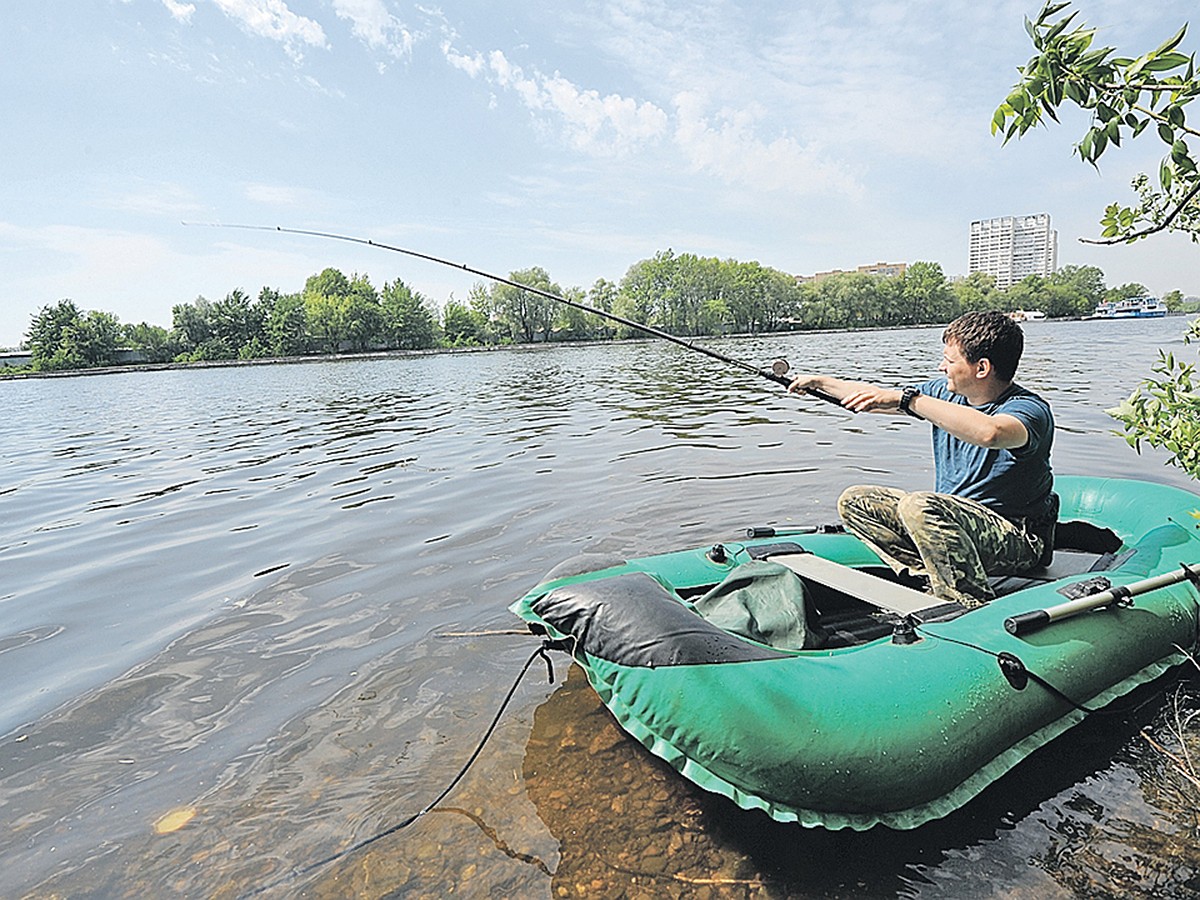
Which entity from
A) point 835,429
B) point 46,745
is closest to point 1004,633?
point 46,745

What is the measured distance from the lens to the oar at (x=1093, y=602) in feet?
10.7

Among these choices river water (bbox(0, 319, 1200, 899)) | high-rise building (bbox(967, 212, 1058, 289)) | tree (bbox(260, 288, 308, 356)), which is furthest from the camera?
high-rise building (bbox(967, 212, 1058, 289))

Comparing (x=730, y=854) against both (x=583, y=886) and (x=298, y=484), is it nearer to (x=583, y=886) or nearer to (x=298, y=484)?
(x=583, y=886)

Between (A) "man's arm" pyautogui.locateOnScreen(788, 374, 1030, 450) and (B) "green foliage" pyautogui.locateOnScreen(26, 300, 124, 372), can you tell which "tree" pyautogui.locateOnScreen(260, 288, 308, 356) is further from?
(A) "man's arm" pyautogui.locateOnScreen(788, 374, 1030, 450)

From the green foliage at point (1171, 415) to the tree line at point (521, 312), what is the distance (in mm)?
77179

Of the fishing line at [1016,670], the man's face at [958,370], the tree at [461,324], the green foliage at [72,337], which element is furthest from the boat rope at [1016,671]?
the tree at [461,324]

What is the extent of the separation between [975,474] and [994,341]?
74 cm

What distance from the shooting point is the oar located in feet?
10.7

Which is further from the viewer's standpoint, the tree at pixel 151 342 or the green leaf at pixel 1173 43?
the tree at pixel 151 342

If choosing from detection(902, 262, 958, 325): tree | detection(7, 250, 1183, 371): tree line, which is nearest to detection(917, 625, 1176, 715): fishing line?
detection(7, 250, 1183, 371): tree line

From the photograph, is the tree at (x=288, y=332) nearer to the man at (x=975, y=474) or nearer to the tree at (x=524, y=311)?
the tree at (x=524, y=311)

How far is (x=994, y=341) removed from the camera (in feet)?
12.7

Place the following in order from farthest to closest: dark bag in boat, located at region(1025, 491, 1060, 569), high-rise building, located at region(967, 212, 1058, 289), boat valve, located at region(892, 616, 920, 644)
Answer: high-rise building, located at region(967, 212, 1058, 289), dark bag in boat, located at region(1025, 491, 1060, 569), boat valve, located at region(892, 616, 920, 644)

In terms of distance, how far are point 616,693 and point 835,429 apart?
11.5 meters
